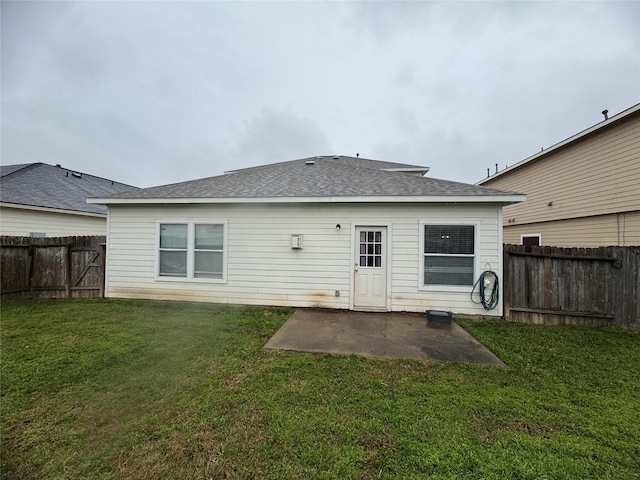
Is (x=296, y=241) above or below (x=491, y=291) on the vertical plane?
above

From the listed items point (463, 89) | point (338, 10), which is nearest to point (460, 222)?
point (338, 10)

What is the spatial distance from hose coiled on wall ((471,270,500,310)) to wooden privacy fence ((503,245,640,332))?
0.26 metres

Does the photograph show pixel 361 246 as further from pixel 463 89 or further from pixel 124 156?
pixel 124 156

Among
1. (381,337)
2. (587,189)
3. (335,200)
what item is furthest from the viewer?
(587,189)

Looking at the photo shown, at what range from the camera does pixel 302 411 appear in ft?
8.07

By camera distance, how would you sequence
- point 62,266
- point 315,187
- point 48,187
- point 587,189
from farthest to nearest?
point 48,187 → point 587,189 → point 62,266 → point 315,187

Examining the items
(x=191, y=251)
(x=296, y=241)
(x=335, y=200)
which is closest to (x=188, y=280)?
(x=191, y=251)

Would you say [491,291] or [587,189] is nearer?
[491,291]

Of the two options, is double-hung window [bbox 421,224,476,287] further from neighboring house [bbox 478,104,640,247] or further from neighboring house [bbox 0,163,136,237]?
neighboring house [bbox 0,163,136,237]

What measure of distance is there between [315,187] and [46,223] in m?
11.0

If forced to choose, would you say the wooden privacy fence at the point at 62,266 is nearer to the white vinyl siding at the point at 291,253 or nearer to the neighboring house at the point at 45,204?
the white vinyl siding at the point at 291,253

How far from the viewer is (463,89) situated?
1398 centimetres

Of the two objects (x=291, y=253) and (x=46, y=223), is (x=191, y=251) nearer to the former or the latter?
(x=291, y=253)

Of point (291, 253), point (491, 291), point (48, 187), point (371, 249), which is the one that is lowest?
point (491, 291)
